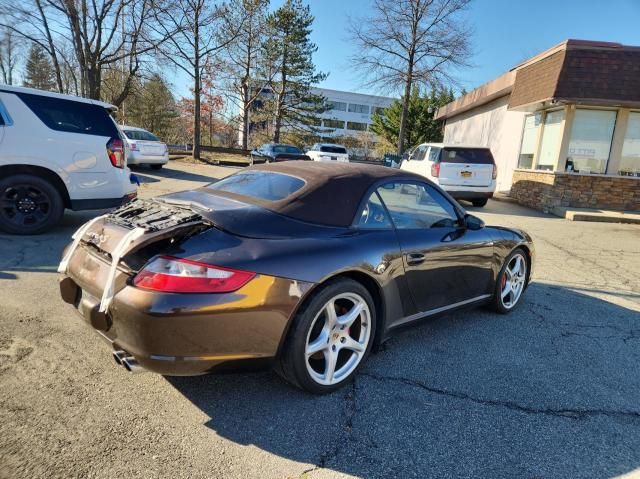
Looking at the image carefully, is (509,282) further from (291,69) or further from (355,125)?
(355,125)

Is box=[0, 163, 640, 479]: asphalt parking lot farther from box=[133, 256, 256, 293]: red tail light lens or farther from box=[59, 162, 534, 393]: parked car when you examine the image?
box=[133, 256, 256, 293]: red tail light lens

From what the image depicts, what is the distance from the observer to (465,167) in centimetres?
1198

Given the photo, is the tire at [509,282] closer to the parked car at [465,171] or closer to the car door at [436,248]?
the car door at [436,248]

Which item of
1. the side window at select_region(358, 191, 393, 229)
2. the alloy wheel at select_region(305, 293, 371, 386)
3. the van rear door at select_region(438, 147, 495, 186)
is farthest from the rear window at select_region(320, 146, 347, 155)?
the alloy wheel at select_region(305, 293, 371, 386)

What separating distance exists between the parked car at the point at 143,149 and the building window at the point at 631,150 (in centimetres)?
1487

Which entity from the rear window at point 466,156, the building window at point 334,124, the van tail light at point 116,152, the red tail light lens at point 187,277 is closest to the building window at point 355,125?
the building window at point 334,124

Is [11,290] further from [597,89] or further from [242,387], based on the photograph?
[597,89]

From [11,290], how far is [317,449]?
3.35 m

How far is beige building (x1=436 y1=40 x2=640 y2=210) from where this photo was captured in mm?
11359

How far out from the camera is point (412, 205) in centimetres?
364

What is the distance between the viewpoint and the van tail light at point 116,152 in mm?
6153

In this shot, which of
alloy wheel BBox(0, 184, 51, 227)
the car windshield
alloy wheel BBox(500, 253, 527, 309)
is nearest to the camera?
alloy wheel BBox(500, 253, 527, 309)

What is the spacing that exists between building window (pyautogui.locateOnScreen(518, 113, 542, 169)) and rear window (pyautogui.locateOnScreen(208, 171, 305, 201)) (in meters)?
13.3

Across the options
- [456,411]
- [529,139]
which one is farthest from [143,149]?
[456,411]
